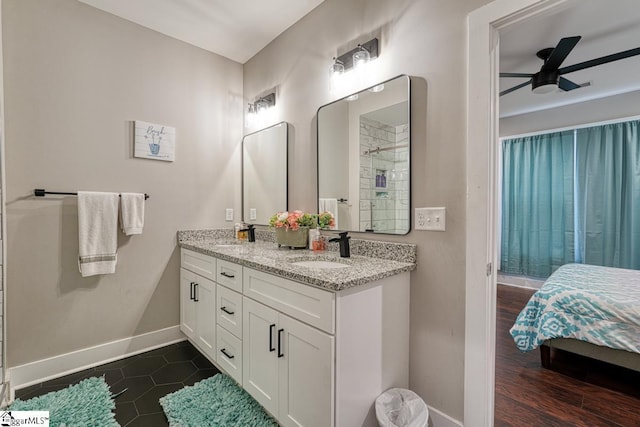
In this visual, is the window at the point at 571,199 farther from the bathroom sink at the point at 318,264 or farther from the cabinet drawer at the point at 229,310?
the cabinet drawer at the point at 229,310

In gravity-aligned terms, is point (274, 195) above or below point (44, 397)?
above

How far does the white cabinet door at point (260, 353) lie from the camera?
1.44m

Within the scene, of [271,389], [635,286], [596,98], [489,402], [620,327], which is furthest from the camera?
[596,98]

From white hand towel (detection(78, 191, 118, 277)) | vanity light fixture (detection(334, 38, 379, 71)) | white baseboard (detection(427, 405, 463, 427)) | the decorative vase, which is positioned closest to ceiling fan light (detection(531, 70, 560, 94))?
vanity light fixture (detection(334, 38, 379, 71))

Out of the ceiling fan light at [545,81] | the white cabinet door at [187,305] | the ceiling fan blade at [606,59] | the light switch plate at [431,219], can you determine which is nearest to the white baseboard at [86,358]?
the white cabinet door at [187,305]

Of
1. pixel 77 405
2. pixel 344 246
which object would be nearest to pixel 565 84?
pixel 344 246

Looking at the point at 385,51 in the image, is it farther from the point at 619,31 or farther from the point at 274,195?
the point at 619,31

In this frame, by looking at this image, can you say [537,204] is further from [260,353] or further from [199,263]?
[199,263]

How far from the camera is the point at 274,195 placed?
8.37 feet

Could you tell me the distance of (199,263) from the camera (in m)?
2.21

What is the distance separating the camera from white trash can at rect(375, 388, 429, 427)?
4.11 feet

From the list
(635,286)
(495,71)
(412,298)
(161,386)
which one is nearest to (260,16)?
(495,71)

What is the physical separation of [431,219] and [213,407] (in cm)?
160

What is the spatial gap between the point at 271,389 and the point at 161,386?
36.5 inches
